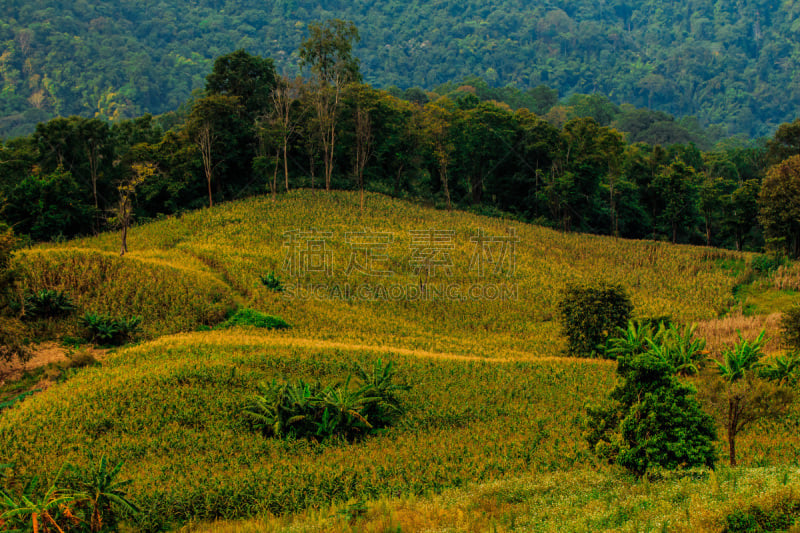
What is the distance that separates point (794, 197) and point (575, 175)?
18400 mm

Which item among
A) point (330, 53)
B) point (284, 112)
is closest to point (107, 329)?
point (284, 112)

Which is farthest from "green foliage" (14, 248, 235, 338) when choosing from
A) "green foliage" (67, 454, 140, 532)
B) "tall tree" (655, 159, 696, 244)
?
"tall tree" (655, 159, 696, 244)

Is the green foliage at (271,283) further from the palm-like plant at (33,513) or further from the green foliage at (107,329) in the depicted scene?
the palm-like plant at (33,513)

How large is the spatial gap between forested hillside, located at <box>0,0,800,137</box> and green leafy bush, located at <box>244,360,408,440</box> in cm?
11053

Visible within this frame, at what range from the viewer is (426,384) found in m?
14.9

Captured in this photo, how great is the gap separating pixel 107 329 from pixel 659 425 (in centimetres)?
1753

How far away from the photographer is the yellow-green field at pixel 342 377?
788cm

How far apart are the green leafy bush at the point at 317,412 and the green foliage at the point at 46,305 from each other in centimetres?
1149

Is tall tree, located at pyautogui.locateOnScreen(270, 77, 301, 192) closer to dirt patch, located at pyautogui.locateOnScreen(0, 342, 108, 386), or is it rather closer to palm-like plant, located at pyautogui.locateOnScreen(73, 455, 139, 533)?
dirt patch, located at pyautogui.locateOnScreen(0, 342, 108, 386)

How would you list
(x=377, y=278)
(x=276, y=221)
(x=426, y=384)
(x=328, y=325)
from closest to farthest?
(x=426, y=384), (x=328, y=325), (x=377, y=278), (x=276, y=221)

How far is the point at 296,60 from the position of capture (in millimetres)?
156750

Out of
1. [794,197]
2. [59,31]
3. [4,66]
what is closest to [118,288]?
[794,197]

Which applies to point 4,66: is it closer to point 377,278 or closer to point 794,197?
point 377,278

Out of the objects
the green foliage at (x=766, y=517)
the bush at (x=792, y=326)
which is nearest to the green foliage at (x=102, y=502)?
the green foliage at (x=766, y=517)
